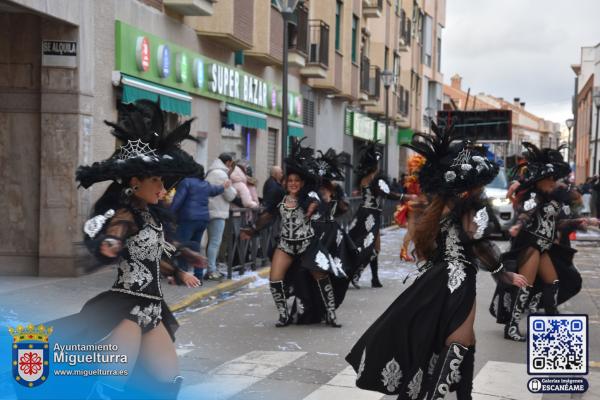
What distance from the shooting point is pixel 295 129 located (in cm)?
2688

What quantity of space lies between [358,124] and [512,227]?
28.3 meters

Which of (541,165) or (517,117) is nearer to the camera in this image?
(541,165)

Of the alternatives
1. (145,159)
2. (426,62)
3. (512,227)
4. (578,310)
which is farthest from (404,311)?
(426,62)

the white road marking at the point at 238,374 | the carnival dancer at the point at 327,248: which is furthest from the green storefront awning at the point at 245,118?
the white road marking at the point at 238,374

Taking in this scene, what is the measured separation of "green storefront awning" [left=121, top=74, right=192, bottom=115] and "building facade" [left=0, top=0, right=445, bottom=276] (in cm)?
3

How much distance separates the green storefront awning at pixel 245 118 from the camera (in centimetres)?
2069

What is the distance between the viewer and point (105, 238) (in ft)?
17.5

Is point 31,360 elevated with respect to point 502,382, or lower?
elevated

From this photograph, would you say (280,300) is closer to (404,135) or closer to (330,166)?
(330,166)

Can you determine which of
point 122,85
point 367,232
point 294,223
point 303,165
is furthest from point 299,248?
point 122,85

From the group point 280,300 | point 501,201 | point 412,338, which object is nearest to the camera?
point 412,338

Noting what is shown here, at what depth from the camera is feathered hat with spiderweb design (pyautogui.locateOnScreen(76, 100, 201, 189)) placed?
5.42 metres

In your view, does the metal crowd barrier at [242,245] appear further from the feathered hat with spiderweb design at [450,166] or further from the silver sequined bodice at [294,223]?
the feathered hat with spiderweb design at [450,166]

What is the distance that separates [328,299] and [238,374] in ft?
8.80
